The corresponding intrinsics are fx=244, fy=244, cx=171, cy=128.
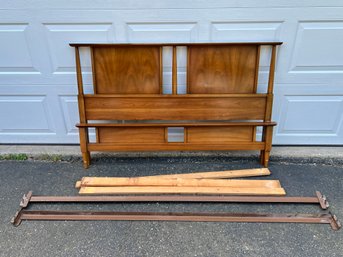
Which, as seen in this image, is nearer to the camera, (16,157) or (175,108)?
(175,108)

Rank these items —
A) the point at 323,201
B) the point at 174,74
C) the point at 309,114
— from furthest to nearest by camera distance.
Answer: the point at 309,114, the point at 174,74, the point at 323,201

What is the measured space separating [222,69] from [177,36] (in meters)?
Result: 0.40

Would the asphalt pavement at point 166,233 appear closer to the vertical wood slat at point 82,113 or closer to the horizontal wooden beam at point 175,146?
the vertical wood slat at point 82,113

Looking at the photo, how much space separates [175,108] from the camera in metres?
1.76

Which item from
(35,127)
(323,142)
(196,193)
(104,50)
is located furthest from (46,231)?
(323,142)

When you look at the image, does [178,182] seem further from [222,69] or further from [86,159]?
[222,69]

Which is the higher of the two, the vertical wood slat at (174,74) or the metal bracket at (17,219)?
the vertical wood slat at (174,74)

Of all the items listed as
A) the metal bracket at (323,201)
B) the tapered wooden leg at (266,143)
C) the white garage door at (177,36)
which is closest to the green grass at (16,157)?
the white garage door at (177,36)

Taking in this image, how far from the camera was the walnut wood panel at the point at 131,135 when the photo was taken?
5.96ft

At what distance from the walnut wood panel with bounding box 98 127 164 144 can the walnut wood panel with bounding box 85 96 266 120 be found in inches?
3.5

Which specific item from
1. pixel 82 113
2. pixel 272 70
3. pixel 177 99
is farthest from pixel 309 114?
pixel 82 113

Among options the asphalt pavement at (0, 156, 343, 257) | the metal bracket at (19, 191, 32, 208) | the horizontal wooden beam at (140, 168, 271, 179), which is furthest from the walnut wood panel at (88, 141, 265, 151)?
the metal bracket at (19, 191, 32, 208)

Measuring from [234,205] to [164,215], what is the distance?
441 millimetres

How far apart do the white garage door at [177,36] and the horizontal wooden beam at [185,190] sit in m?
0.66
